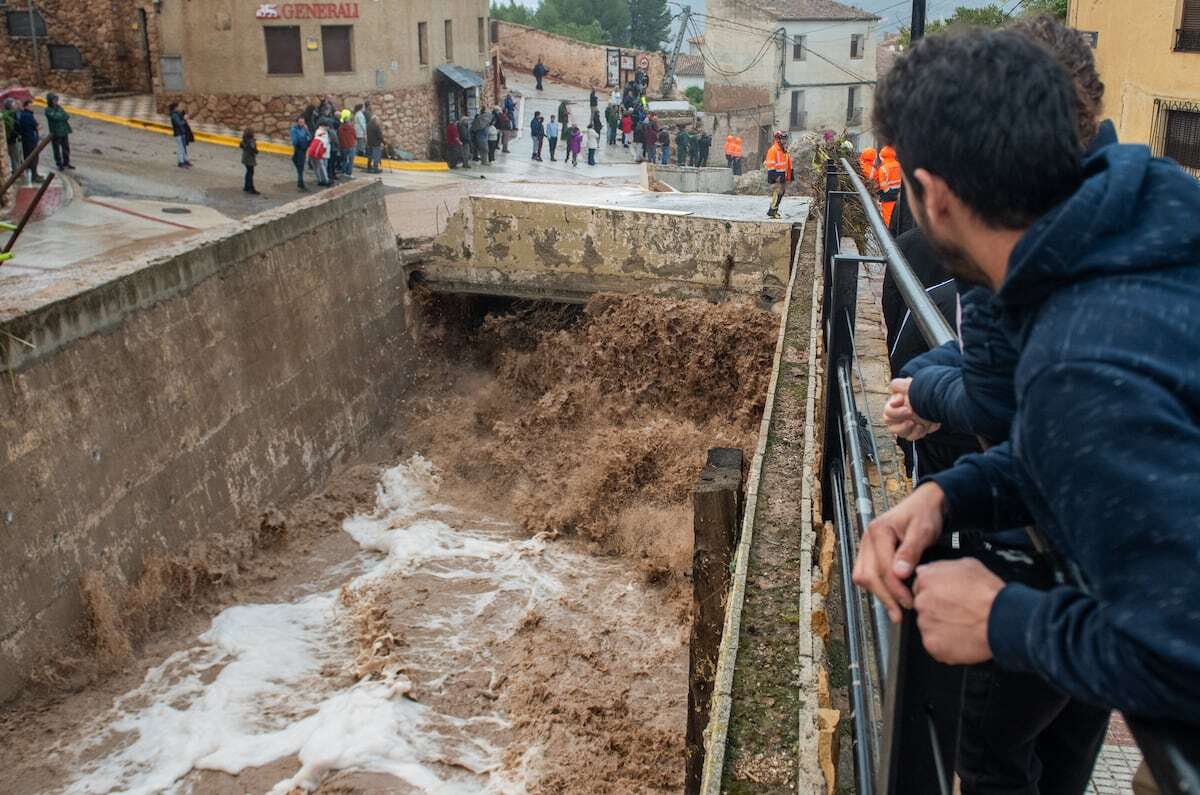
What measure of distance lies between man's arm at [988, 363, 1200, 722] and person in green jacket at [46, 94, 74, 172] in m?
19.2

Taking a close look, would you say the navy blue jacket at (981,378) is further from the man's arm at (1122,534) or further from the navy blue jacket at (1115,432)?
the man's arm at (1122,534)

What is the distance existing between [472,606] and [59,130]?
12.5m

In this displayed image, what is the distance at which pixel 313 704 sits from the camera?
30.5ft

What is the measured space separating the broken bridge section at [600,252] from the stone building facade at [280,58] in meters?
9.93

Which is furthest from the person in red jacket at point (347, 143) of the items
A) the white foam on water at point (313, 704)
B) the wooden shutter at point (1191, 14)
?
the wooden shutter at point (1191, 14)

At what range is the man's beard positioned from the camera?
58.0 inches

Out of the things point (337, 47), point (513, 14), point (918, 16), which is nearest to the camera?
point (918, 16)

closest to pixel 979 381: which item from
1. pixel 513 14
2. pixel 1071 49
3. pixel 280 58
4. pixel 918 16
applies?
pixel 1071 49

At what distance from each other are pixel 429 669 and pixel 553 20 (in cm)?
7053

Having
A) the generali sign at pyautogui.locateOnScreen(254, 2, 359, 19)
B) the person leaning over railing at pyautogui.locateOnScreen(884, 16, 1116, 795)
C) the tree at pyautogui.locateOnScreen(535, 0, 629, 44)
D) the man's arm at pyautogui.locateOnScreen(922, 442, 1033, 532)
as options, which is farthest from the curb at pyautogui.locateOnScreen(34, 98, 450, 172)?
the tree at pyautogui.locateOnScreen(535, 0, 629, 44)

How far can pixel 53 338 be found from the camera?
9.14m

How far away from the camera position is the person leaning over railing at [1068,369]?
3.59ft

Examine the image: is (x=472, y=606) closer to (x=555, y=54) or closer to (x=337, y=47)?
(x=337, y=47)

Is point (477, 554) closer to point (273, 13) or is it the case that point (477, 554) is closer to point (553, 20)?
point (273, 13)
